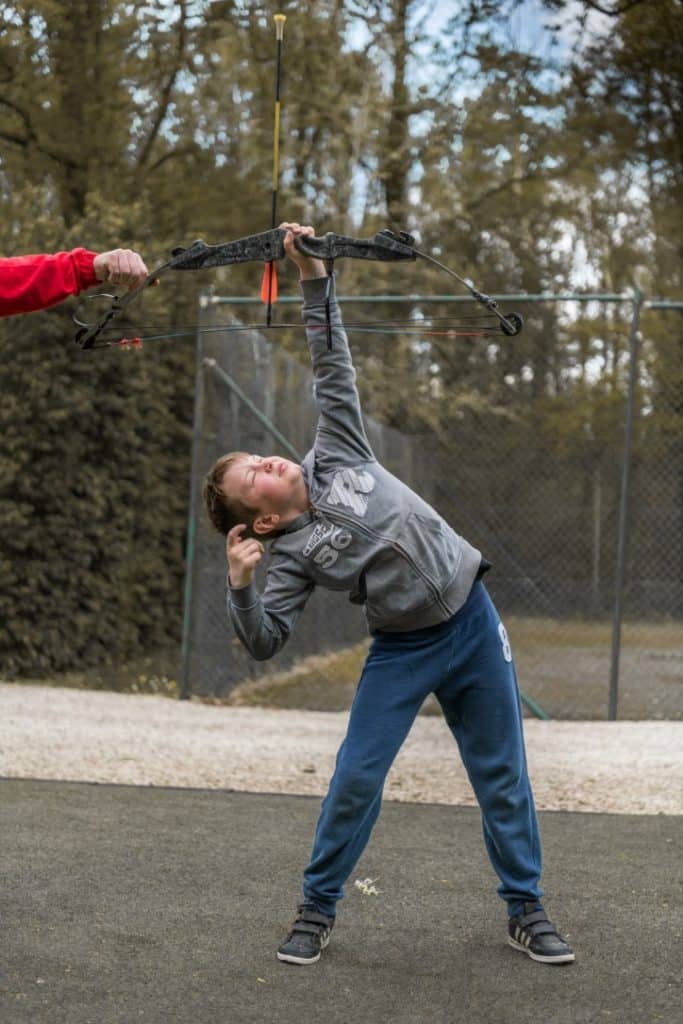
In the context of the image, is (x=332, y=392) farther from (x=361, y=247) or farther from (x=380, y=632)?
(x=380, y=632)

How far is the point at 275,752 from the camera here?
6926 mm

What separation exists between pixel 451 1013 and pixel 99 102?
1213 cm

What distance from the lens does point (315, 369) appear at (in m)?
3.73

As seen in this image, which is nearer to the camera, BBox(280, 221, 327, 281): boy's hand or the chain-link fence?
BBox(280, 221, 327, 281): boy's hand

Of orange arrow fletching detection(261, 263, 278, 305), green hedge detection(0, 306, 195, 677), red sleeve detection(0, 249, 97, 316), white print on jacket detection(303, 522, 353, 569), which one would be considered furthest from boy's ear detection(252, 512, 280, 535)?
green hedge detection(0, 306, 195, 677)

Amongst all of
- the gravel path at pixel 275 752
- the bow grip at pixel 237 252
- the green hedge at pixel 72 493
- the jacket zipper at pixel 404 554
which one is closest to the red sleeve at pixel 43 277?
the bow grip at pixel 237 252

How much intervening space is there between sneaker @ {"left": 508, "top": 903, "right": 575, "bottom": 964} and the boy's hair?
125 centimetres

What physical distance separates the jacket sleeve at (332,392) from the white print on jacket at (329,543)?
0.75ft

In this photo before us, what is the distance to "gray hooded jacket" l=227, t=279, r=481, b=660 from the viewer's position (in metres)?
3.49

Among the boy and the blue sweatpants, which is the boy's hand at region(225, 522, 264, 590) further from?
the blue sweatpants

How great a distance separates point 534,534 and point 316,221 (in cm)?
599

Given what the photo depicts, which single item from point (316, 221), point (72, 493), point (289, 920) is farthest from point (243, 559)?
point (316, 221)

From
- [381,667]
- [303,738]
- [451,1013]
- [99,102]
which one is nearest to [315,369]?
[381,667]

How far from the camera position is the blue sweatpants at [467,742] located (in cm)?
355
